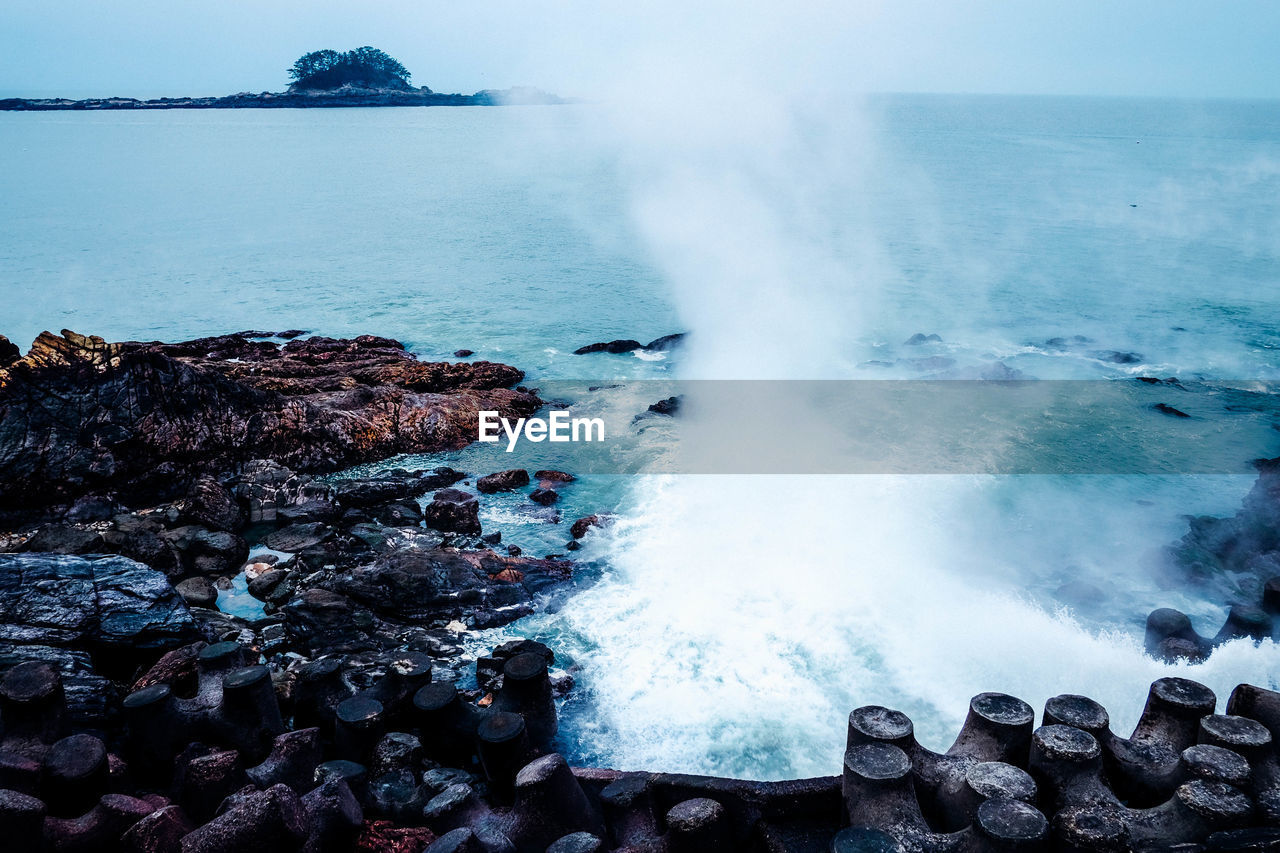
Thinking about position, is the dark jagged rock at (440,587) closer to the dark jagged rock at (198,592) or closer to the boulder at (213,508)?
the dark jagged rock at (198,592)

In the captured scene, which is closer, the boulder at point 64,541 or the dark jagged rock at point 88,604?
the dark jagged rock at point 88,604

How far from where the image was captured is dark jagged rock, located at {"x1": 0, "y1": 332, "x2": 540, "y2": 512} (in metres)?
13.3

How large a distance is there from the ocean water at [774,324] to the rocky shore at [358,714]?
1.19 meters

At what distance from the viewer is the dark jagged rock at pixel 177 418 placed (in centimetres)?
1332

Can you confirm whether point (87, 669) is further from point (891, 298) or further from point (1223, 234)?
point (1223, 234)

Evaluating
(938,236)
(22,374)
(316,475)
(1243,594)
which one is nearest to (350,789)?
(316,475)

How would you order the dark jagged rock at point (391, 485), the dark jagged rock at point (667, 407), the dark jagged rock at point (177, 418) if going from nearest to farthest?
the dark jagged rock at point (177, 418), the dark jagged rock at point (391, 485), the dark jagged rock at point (667, 407)

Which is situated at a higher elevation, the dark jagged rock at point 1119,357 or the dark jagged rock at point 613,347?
the dark jagged rock at point 1119,357

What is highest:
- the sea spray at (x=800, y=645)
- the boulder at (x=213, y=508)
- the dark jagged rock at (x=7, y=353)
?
the dark jagged rock at (x=7, y=353)

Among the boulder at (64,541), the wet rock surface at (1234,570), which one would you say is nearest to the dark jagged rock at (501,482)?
the boulder at (64,541)

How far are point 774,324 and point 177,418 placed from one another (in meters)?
18.9

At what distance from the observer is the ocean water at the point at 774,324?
10.2 metres

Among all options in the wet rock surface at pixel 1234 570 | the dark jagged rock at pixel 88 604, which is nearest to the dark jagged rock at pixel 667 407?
the wet rock surface at pixel 1234 570

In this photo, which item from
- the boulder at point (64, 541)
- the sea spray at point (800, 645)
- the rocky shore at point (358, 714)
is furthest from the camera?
the boulder at point (64, 541)
